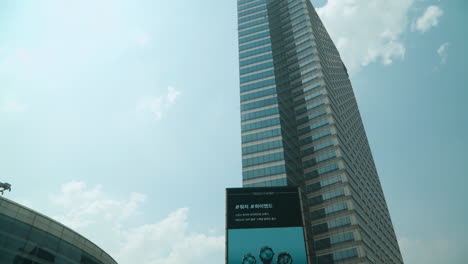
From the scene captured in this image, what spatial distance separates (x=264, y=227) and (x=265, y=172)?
110 ft

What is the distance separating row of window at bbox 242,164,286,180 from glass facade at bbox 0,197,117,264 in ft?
158

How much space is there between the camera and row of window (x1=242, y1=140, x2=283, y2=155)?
301 ft

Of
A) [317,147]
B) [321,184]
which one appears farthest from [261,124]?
[321,184]

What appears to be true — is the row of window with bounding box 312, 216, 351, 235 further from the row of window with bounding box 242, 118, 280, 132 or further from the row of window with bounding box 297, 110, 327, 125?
the row of window with bounding box 297, 110, 327, 125

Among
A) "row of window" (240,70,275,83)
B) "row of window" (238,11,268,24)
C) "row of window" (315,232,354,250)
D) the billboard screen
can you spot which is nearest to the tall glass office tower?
"row of window" (240,70,275,83)

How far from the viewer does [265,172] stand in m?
88.2

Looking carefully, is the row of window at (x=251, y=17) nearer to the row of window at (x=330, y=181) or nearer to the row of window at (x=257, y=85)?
the row of window at (x=257, y=85)

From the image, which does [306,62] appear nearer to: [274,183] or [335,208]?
[274,183]

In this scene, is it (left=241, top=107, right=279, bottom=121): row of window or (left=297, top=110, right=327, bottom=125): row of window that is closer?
(left=241, top=107, right=279, bottom=121): row of window

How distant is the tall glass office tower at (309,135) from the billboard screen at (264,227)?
89.0 feet

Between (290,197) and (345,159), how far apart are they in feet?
144

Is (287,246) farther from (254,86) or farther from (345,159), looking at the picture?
(254,86)

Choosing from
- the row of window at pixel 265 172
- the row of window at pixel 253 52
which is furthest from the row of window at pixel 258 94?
the row of window at pixel 265 172

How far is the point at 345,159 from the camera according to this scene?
9694 cm
